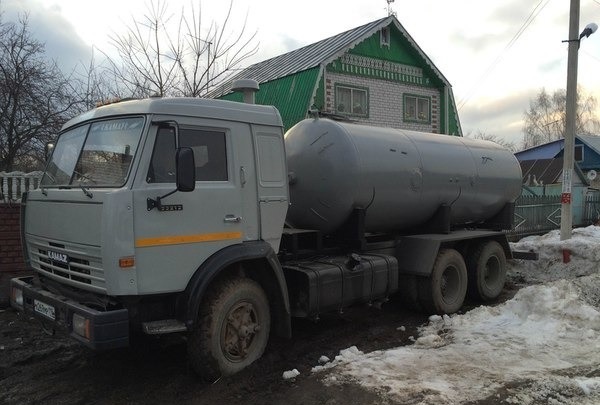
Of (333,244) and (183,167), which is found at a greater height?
(183,167)

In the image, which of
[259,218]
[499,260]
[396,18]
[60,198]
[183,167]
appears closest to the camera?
[183,167]

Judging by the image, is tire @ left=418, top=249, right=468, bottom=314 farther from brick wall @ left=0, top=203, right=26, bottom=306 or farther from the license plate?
brick wall @ left=0, top=203, right=26, bottom=306

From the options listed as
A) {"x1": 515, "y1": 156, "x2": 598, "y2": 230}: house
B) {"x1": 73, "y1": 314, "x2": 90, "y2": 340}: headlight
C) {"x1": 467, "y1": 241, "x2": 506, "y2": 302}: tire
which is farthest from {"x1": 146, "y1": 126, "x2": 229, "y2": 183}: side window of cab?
{"x1": 515, "y1": 156, "x2": 598, "y2": 230}: house

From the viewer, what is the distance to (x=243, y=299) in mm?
5078

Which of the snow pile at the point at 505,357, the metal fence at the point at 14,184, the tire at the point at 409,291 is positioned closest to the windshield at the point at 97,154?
the snow pile at the point at 505,357

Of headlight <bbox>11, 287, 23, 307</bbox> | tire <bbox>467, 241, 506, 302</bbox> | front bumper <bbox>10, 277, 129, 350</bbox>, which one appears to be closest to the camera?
front bumper <bbox>10, 277, 129, 350</bbox>

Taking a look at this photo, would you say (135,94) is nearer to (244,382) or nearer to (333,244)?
(333,244)

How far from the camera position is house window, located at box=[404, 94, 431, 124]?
19734 mm

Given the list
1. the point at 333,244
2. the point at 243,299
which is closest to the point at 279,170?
the point at 243,299

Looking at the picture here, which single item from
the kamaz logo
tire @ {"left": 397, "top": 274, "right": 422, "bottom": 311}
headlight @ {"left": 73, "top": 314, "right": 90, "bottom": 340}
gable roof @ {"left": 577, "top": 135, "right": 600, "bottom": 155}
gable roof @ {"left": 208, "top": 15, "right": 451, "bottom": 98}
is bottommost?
tire @ {"left": 397, "top": 274, "right": 422, "bottom": 311}

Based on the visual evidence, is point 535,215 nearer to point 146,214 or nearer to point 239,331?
point 239,331

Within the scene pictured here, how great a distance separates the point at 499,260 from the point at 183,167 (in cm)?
652

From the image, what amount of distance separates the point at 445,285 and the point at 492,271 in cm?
141

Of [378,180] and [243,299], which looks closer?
[243,299]
